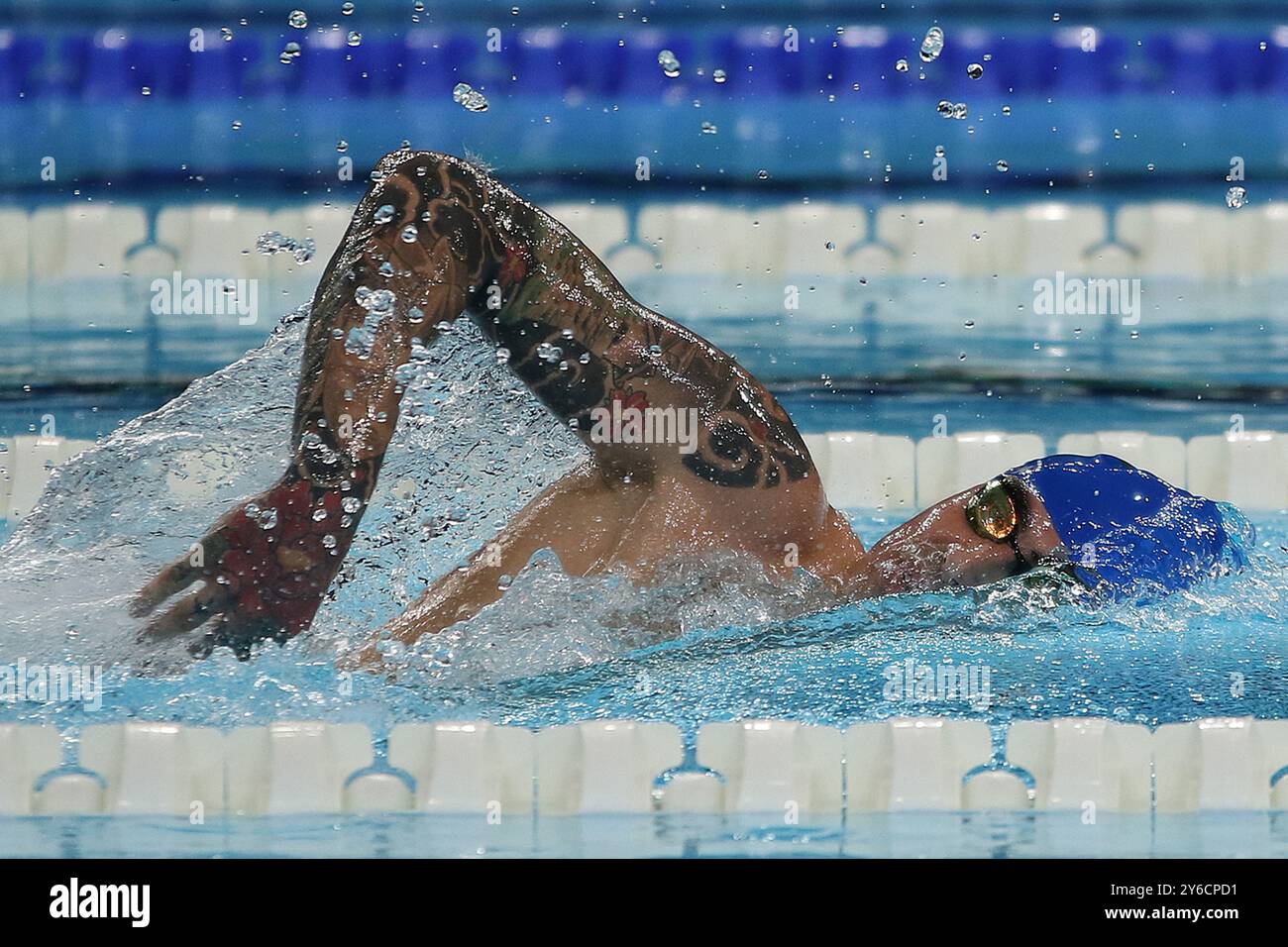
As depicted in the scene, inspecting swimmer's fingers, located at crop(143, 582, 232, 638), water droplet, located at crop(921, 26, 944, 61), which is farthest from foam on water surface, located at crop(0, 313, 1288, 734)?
water droplet, located at crop(921, 26, 944, 61)

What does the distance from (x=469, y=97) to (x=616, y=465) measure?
2540 mm

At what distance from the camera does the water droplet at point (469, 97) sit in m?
3.98

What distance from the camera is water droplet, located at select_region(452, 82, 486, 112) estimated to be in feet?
13.1

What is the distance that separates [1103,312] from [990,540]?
233cm

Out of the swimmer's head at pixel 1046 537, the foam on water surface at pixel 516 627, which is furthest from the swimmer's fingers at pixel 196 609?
the swimmer's head at pixel 1046 537

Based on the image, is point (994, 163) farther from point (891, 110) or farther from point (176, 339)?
point (176, 339)

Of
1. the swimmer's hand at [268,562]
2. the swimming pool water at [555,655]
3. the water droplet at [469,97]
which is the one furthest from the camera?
the water droplet at [469,97]

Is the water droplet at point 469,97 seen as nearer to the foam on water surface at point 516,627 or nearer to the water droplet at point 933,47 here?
the water droplet at point 933,47

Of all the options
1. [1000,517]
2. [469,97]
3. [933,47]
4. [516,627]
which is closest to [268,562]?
[516,627]

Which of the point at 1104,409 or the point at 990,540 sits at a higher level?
the point at 1104,409

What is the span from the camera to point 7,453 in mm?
3232
